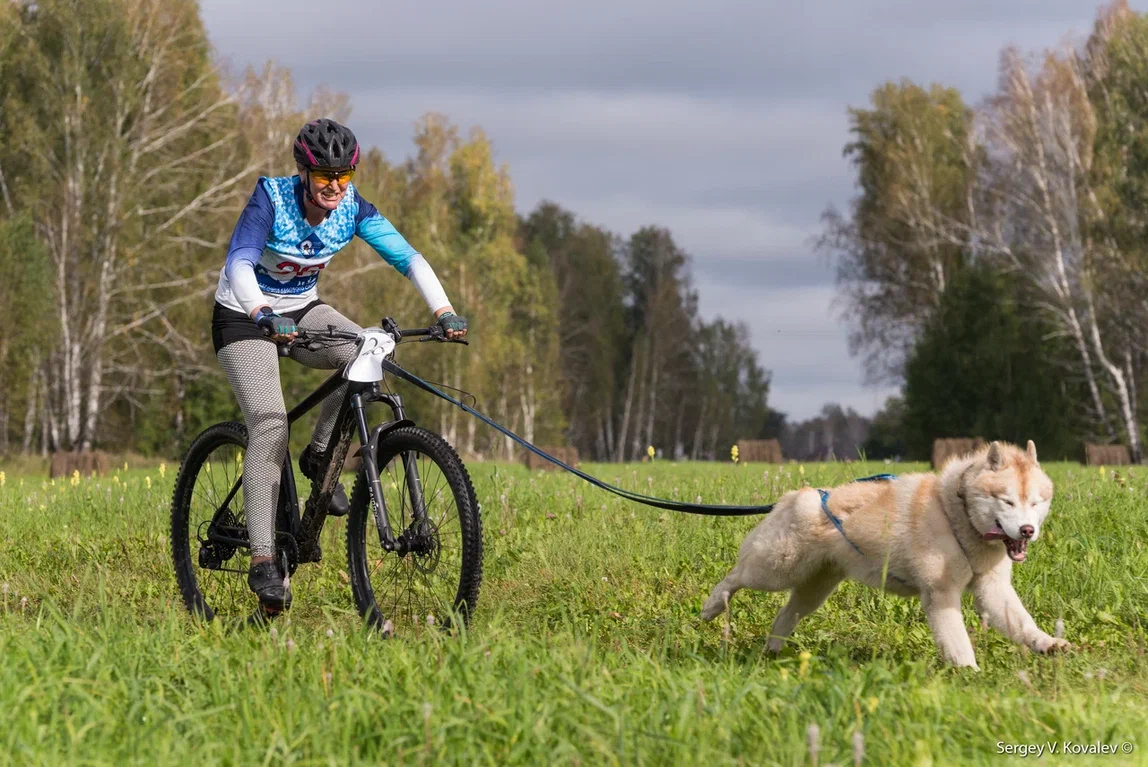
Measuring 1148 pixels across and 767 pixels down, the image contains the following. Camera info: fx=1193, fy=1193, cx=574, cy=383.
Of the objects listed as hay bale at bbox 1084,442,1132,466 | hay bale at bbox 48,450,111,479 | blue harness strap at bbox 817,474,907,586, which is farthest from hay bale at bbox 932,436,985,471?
A: blue harness strap at bbox 817,474,907,586

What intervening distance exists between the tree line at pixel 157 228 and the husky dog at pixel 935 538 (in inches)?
549

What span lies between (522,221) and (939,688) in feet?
200

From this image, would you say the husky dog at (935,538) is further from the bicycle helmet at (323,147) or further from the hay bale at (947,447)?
the hay bale at (947,447)

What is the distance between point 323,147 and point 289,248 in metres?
0.56

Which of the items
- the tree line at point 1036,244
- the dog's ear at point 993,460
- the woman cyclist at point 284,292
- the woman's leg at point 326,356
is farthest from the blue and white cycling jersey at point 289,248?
the tree line at point 1036,244

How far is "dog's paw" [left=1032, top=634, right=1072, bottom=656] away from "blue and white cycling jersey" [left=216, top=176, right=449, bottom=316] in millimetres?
2992

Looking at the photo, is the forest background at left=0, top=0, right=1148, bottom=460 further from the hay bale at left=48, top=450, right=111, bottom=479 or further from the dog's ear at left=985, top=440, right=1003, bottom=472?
the dog's ear at left=985, top=440, right=1003, bottom=472

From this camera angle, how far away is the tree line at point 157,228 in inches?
1104

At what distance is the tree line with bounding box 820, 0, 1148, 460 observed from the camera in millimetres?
31803

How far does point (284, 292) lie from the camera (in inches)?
237

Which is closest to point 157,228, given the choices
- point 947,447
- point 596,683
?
point 947,447

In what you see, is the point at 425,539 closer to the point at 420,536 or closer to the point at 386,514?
the point at 420,536

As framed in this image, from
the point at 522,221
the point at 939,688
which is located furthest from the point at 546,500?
the point at 522,221

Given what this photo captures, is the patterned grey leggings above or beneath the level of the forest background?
beneath
